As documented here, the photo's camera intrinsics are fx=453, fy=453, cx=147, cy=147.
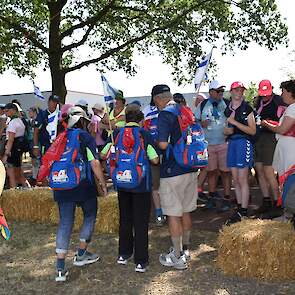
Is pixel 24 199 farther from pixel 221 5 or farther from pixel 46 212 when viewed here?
pixel 221 5

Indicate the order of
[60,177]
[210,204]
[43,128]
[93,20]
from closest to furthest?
1. [60,177]
2. [210,204]
3. [43,128]
4. [93,20]

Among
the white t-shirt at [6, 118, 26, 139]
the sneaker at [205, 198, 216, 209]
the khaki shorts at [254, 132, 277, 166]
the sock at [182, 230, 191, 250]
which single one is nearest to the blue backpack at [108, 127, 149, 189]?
the sock at [182, 230, 191, 250]

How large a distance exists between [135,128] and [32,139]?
506 centimetres

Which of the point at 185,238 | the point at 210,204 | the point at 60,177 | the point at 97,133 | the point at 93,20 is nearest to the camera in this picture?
the point at 60,177

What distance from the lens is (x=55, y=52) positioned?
639 inches

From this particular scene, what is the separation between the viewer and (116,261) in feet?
16.5

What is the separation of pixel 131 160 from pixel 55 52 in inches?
495

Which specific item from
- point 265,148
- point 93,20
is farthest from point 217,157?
point 93,20

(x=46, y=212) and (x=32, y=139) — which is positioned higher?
(x=32, y=139)

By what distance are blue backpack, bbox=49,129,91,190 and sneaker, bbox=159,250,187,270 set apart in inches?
48.5

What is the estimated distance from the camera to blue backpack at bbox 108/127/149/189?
4559 millimetres

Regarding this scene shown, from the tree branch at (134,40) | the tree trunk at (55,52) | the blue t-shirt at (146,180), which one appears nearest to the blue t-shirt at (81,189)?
the blue t-shirt at (146,180)

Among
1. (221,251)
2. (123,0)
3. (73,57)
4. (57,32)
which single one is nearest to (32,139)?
(221,251)

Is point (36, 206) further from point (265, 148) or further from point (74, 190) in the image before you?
point (265, 148)
